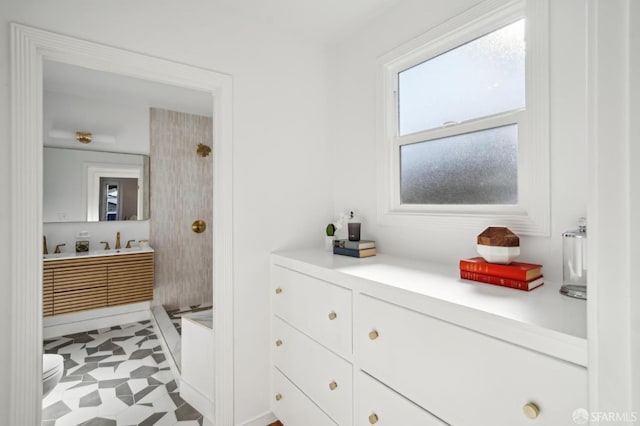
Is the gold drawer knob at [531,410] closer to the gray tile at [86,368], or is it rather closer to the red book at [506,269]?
the red book at [506,269]

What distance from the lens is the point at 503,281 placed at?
3.62 feet

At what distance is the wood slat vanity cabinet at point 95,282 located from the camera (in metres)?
3.05

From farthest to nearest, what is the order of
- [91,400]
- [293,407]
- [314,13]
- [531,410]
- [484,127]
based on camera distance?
1. [91,400]
2. [314,13]
3. [293,407]
4. [484,127]
5. [531,410]

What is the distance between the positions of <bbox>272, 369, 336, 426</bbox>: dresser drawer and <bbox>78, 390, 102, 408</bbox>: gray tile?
1.29m

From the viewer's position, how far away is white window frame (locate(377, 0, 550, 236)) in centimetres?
120

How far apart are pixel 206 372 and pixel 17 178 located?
1.48 m

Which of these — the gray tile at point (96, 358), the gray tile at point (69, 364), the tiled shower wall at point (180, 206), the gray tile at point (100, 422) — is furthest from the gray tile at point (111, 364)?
the tiled shower wall at point (180, 206)

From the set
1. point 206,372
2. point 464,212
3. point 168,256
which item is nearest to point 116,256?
point 168,256

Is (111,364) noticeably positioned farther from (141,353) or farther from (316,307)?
(316,307)

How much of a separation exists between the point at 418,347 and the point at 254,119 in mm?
1554

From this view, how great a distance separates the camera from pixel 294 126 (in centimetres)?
206

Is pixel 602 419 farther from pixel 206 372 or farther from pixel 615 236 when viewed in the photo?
pixel 206 372

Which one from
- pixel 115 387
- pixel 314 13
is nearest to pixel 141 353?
pixel 115 387

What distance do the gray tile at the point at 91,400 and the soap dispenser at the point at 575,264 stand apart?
2.82 meters
